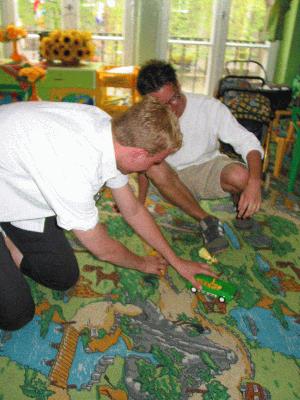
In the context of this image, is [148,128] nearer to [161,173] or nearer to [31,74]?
[161,173]

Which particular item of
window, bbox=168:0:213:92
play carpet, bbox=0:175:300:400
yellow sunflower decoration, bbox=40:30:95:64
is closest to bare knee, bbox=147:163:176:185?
play carpet, bbox=0:175:300:400

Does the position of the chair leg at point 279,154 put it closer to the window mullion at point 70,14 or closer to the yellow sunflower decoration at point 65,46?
the yellow sunflower decoration at point 65,46

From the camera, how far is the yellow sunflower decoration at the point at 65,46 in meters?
4.26

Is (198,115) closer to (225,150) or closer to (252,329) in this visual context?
(225,150)

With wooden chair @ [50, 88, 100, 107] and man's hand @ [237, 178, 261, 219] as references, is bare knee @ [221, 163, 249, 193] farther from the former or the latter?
wooden chair @ [50, 88, 100, 107]

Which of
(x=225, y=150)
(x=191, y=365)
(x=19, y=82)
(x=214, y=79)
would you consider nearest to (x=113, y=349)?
(x=191, y=365)

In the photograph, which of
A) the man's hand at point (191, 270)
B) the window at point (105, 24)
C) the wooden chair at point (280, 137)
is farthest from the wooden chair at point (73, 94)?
the man's hand at point (191, 270)

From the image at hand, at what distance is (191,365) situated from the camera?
62.7 inches

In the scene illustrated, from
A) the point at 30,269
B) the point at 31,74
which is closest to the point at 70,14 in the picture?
the point at 31,74

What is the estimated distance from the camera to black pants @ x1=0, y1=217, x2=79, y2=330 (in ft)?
5.30

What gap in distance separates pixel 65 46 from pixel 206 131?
8.63 ft

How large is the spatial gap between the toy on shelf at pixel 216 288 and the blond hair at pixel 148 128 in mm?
788

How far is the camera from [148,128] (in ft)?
4.43

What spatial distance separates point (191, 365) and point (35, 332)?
2.33 ft
